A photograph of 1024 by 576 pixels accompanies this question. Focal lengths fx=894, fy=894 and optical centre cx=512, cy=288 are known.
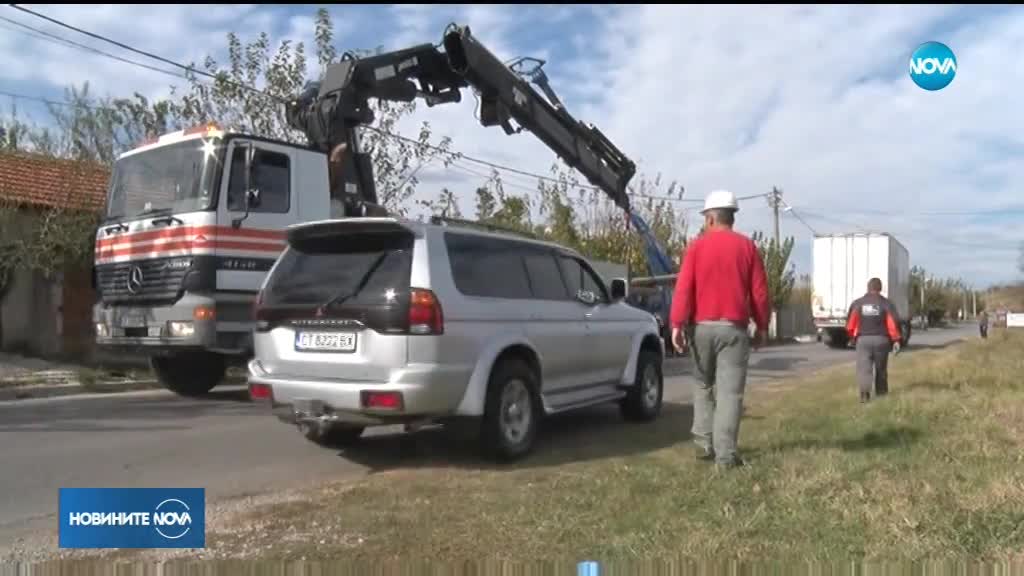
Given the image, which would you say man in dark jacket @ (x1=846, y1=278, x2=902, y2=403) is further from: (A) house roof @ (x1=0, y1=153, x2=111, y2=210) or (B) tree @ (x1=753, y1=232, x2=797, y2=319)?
(B) tree @ (x1=753, y1=232, x2=797, y2=319)

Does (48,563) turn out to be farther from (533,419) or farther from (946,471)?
(946,471)

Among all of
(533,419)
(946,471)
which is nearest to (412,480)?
(533,419)

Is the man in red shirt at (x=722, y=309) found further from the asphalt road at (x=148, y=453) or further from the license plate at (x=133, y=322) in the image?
the license plate at (x=133, y=322)

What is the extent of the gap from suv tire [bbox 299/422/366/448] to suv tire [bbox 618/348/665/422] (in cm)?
288

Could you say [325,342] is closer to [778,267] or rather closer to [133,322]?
[133,322]

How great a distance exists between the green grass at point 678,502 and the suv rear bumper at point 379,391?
0.47 m

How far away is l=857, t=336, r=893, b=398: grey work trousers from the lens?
1098 cm

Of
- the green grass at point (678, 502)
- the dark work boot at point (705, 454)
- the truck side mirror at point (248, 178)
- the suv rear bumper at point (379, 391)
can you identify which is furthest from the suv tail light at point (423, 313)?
the truck side mirror at point (248, 178)

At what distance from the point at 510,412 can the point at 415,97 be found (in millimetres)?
7544

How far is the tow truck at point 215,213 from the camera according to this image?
9.88 metres

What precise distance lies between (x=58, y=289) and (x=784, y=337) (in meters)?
34.0

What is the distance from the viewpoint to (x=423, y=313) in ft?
20.6

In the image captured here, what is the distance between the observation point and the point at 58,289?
17906 millimetres

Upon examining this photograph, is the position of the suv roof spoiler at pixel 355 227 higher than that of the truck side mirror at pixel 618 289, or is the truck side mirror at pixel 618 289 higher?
the suv roof spoiler at pixel 355 227
